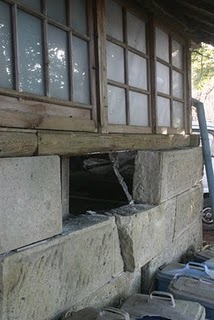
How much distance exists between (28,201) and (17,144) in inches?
12.4

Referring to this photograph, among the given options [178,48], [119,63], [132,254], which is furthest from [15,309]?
[178,48]

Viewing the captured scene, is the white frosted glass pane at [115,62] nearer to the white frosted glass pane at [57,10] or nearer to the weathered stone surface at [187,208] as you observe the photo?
the white frosted glass pane at [57,10]

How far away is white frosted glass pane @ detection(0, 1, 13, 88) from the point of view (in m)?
1.84

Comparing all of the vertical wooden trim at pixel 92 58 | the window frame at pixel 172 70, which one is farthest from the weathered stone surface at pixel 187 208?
the vertical wooden trim at pixel 92 58

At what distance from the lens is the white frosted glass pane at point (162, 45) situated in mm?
3665

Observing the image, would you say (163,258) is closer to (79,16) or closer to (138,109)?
(138,109)

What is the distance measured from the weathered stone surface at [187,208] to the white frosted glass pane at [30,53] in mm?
2144

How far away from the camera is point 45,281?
1982 millimetres

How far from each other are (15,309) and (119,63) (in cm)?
206

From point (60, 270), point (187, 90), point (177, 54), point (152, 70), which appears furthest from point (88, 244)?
point (187, 90)

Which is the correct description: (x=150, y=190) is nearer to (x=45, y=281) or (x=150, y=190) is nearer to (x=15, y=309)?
(x=45, y=281)

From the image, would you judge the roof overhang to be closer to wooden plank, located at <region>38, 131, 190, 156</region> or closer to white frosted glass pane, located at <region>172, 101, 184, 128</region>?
white frosted glass pane, located at <region>172, 101, 184, 128</region>

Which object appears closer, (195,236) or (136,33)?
(136,33)

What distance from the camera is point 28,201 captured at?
1904 mm
